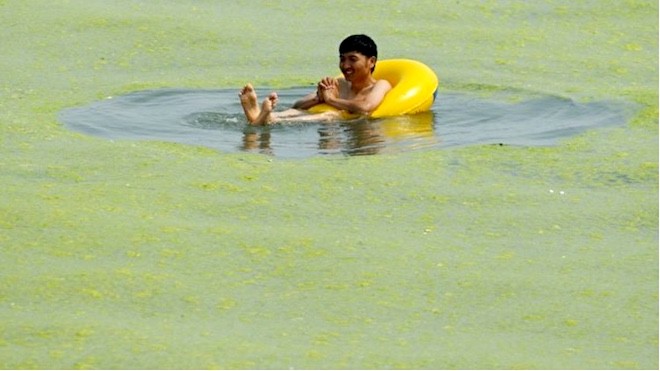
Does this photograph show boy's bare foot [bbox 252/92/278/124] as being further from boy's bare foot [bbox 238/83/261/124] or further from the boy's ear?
the boy's ear

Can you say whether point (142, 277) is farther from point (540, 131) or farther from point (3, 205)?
point (540, 131)

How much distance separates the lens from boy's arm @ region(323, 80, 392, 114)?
7.34 metres

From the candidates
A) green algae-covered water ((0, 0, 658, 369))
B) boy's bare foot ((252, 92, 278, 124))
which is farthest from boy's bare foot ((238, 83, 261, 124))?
green algae-covered water ((0, 0, 658, 369))

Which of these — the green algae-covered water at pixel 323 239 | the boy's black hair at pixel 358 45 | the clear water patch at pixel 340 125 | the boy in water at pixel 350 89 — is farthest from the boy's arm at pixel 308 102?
the green algae-covered water at pixel 323 239

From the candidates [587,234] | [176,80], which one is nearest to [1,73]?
[176,80]

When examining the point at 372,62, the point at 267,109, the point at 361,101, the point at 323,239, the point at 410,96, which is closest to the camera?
the point at 323,239

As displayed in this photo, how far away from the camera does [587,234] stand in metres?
5.18

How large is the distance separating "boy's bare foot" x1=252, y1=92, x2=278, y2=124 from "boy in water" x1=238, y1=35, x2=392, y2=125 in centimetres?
4

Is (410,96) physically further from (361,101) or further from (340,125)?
(340,125)

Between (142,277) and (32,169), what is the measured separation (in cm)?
141

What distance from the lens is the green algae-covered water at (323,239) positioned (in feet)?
13.6

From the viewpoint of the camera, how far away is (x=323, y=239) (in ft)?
16.6

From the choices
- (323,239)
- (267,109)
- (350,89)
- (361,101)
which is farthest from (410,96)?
(323,239)

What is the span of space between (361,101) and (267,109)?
2.22ft
